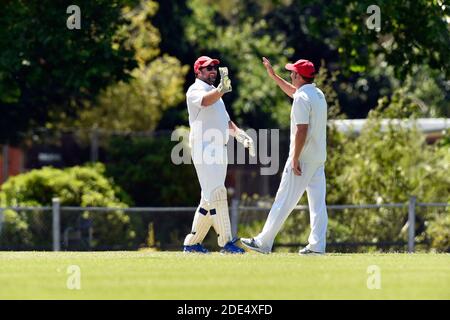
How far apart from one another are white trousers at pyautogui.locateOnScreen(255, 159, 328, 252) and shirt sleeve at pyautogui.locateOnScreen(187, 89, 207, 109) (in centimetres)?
120

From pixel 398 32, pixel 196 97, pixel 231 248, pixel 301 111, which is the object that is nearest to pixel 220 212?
pixel 231 248

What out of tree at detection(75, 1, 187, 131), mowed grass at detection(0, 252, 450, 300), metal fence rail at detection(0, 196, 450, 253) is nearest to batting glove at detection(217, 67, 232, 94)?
mowed grass at detection(0, 252, 450, 300)

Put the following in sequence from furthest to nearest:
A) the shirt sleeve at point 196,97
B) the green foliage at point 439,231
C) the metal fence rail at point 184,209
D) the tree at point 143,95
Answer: the tree at point 143,95, the green foliage at point 439,231, the metal fence rail at point 184,209, the shirt sleeve at point 196,97

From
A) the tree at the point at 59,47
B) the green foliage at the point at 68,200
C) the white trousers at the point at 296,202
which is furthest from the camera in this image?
the tree at the point at 59,47

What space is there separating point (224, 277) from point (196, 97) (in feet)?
10.5

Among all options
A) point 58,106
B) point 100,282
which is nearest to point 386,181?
point 58,106

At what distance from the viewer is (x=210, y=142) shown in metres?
15.2

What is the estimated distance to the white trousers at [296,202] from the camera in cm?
1530

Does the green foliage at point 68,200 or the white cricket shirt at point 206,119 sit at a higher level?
the white cricket shirt at point 206,119

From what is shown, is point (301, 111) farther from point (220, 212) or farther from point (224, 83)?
point (220, 212)

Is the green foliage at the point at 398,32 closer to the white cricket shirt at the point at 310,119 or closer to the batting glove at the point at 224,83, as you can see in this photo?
the white cricket shirt at the point at 310,119

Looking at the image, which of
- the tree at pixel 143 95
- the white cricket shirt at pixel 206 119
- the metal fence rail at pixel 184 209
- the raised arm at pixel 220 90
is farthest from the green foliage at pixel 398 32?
the tree at pixel 143 95

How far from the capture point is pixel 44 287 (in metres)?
11.8

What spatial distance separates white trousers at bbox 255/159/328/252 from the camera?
15.3 meters
